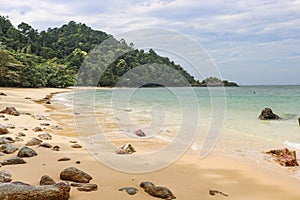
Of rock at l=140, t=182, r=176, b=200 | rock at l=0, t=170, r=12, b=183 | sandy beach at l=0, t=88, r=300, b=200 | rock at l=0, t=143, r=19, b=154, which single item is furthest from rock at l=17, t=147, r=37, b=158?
rock at l=140, t=182, r=176, b=200

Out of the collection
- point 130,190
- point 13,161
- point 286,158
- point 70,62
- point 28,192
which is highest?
point 70,62

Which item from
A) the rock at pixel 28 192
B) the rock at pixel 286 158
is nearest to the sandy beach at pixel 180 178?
the rock at pixel 28 192

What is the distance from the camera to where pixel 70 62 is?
208 ft

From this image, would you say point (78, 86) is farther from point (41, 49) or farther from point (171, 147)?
point (171, 147)

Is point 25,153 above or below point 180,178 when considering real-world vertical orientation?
above

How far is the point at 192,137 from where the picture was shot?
338 inches

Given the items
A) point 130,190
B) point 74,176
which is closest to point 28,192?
point 74,176

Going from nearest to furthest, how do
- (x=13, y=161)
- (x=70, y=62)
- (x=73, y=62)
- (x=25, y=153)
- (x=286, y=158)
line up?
(x=13, y=161)
(x=25, y=153)
(x=286, y=158)
(x=70, y=62)
(x=73, y=62)

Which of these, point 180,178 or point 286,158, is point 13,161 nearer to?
point 180,178

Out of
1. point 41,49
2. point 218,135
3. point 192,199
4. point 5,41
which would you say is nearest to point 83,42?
point 41,49

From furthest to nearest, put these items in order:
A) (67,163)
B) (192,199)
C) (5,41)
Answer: (5,41) → (67,163) → (192,199)

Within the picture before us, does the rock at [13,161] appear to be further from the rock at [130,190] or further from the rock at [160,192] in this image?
the rock at [160,192]

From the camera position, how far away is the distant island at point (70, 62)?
9126 millimetres

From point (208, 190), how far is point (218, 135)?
5696 mm
